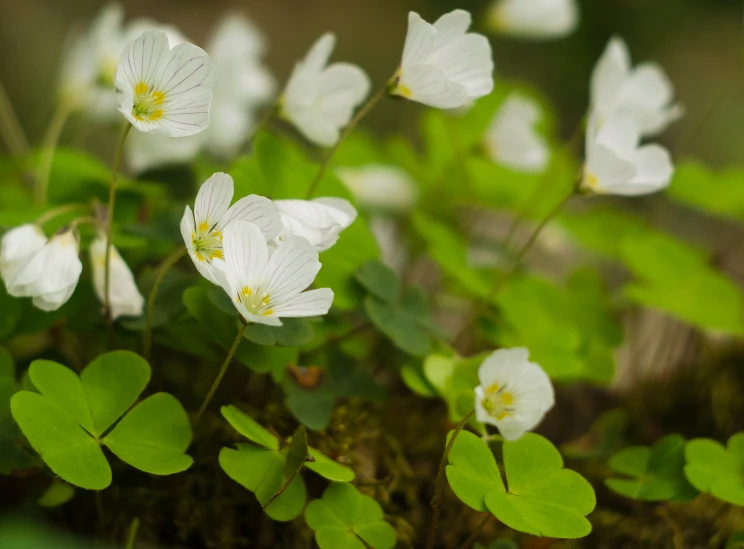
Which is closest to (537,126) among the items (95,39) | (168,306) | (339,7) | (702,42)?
(95,39)

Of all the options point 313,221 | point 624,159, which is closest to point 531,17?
point 624,159

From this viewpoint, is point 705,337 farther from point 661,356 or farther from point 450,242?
point 450,242

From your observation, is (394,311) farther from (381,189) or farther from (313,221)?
(381,189)

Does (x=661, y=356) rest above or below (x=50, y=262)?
below

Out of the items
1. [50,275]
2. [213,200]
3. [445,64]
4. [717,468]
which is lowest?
[717,468]

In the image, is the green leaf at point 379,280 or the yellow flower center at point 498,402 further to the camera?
the green leaf at point 379,280

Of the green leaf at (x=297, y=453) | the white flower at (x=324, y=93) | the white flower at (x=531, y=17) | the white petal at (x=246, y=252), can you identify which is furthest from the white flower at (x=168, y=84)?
the white flower at (x=531, y=17)

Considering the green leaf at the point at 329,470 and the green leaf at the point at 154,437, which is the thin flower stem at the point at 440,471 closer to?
the green leaf at the point at 329,470
